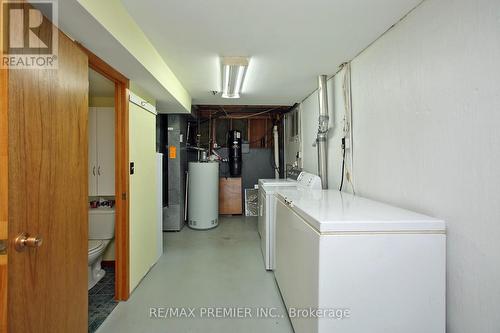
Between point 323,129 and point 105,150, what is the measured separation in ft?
7.98

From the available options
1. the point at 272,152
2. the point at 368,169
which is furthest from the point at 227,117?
the point at 368,169

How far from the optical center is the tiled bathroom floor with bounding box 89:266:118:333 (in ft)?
6.15

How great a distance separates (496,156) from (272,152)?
464 centimetres

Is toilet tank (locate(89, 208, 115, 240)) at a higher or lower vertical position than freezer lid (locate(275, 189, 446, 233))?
lower

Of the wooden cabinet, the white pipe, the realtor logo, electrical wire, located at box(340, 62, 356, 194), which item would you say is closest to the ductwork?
electrical wire, located at box(340, 62, 356, 194)

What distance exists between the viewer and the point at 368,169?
1.97 m

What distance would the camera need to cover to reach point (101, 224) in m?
2.58

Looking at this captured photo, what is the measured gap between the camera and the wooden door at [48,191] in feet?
3.06

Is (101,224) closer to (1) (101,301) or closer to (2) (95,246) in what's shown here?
(2) (95,246)

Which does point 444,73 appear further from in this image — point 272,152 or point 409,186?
point 272,152

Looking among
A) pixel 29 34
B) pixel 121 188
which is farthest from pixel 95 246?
pixel 29 34

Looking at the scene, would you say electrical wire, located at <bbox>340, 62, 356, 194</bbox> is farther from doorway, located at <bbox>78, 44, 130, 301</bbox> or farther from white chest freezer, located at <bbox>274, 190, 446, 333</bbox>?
doorway, located at <bbox>78, 44, 130, 301</bbox>

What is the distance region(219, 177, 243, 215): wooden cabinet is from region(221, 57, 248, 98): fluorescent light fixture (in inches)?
99.0

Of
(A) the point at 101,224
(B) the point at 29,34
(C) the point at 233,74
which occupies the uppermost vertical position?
(C) the point at 233,74
